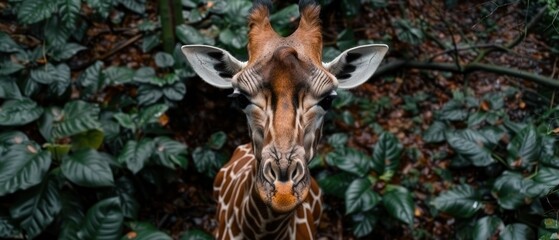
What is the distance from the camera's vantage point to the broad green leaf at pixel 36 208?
173 inches

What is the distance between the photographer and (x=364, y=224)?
4922 millimetres

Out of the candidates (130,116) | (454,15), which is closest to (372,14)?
(454,15)

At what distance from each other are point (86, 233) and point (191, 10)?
2.73 metres

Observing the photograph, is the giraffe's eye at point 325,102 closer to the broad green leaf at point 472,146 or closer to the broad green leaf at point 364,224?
the broad green leaf at point 364,224

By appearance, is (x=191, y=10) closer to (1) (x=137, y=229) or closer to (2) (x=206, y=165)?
(2) (x=206, y=165)

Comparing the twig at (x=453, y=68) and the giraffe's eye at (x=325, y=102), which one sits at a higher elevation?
the giraffe's eye at (x=325, y=102)

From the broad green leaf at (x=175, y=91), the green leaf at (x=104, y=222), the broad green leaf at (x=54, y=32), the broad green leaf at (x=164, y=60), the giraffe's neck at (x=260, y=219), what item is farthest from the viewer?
the broad green leaf at (x=164, y=60)

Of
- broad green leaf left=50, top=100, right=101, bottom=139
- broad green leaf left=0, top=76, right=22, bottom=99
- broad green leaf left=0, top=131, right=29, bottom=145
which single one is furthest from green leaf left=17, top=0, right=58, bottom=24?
broad green leaf left=0, top=131, right=29, bottom=145

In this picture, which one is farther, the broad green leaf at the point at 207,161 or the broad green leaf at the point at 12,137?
the broad green leaf at the point at 207,161

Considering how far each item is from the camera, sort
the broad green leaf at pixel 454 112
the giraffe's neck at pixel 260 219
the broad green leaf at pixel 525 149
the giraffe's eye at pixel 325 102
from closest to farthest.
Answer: the giraffe's eye at pixel 325 102
the giraffe's neck at pixel 260 219
the broad green leaf at pixel 525 149
the broad green leaf at pixel 454 112

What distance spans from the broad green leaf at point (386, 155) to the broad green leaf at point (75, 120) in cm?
228

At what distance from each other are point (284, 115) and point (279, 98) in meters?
0.08

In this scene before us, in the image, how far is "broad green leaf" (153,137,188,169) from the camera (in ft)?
16.0

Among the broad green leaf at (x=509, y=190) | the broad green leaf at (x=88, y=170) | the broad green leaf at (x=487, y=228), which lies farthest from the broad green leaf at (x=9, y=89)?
the broad green leaf at (x=509, y=190)
